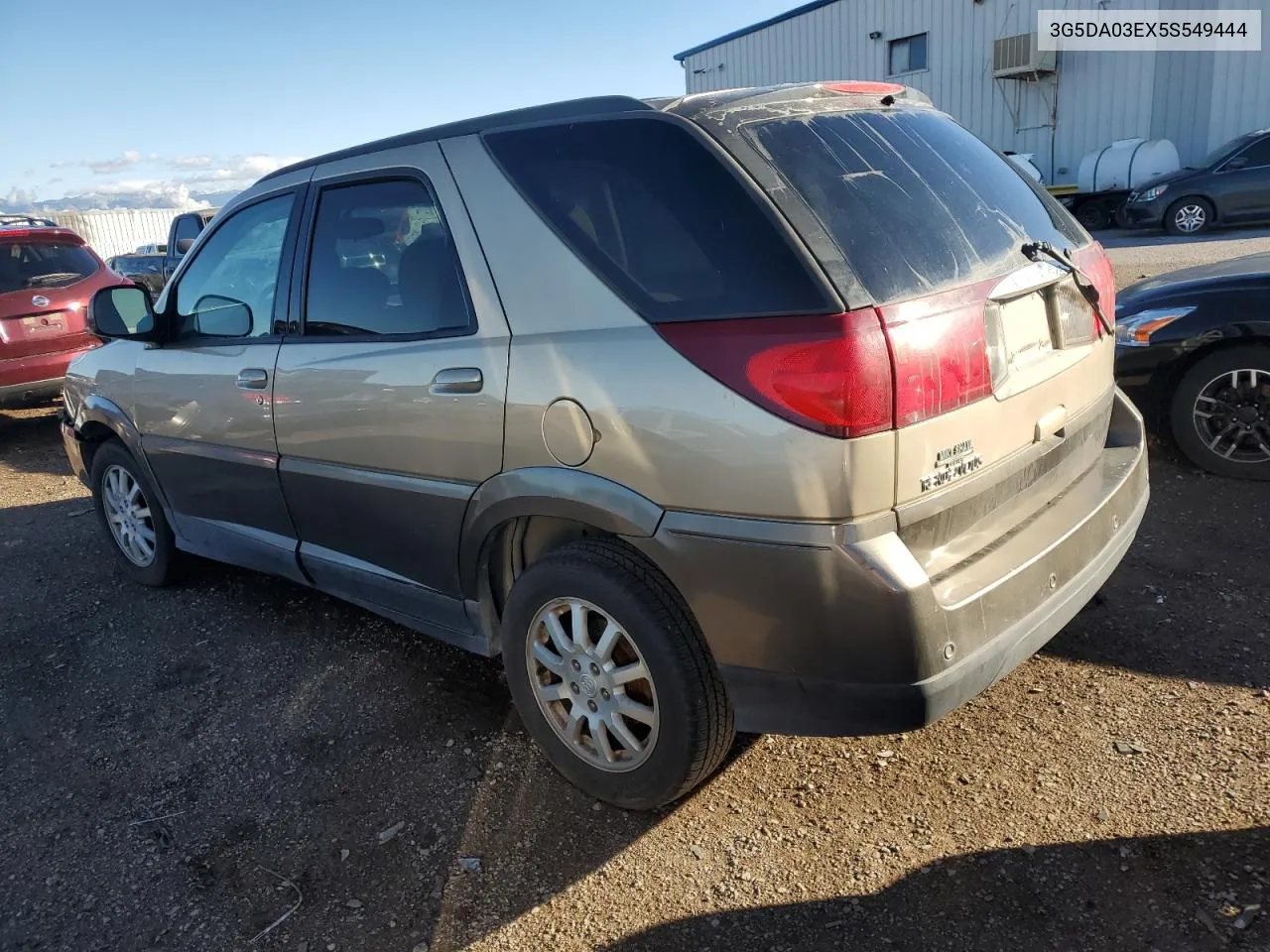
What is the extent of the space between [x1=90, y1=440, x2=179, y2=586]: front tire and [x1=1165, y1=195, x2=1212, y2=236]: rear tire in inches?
649

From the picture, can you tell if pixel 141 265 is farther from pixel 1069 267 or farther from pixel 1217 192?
pixel 1069 267

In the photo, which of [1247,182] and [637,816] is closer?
[637,816]

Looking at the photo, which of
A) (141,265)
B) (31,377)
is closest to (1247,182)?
(31,377)

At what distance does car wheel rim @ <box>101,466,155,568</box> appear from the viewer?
464cm

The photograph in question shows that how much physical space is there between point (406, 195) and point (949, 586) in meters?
2.01

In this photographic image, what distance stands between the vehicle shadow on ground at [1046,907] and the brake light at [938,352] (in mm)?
1147

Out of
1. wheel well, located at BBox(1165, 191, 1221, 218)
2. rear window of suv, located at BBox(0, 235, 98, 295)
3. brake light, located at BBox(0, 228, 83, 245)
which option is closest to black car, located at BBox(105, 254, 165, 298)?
brake light, located at BBox(0, 228, 83, 245)

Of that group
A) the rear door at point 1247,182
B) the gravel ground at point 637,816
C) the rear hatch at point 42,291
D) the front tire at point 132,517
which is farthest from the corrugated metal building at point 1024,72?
the front tire at point 132,517

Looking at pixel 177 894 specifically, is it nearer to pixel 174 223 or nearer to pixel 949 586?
pixel 949 586

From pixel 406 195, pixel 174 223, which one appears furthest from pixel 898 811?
pixel 174 223

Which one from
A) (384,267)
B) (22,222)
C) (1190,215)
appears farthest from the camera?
(1190,215)

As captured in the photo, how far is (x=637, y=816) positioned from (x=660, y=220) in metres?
1.64

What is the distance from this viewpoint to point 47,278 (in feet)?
28.3

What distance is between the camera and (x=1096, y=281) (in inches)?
113
